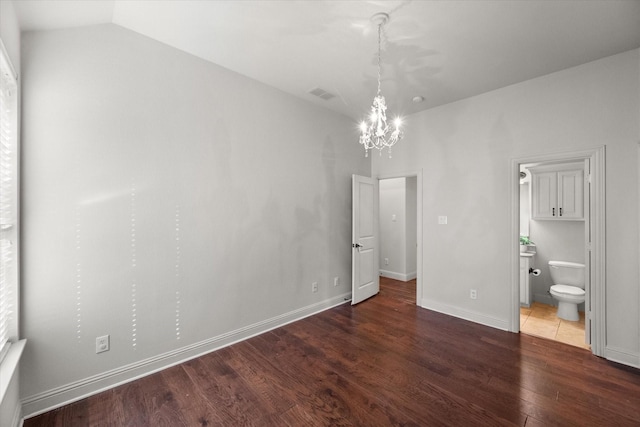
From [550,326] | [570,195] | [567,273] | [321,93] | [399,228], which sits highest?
[321,93]

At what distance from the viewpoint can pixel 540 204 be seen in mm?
3990

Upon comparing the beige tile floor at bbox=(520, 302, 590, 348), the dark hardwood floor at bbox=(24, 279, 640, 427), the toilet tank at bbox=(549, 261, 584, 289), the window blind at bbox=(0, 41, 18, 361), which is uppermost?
the window blind at bbox=(0, 41, 18, 361)

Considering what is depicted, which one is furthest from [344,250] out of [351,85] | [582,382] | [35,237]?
[35,237]

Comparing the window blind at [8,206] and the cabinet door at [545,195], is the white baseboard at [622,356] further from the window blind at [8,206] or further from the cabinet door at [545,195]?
the window blind at [8,206]

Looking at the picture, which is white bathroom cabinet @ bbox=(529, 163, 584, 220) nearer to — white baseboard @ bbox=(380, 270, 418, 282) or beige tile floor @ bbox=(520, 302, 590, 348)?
beige tile floor @ bbox=(520, 302, 590, 348)

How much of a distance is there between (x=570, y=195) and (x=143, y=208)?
206 inches

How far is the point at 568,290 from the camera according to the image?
3.50 metres

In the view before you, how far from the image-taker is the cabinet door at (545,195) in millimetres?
3871

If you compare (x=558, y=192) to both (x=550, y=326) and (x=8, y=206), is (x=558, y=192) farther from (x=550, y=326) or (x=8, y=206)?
(x=8, y=206)

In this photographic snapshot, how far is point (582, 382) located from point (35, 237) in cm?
433

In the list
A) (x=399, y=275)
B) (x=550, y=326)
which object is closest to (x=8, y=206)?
(x=550, y=326)

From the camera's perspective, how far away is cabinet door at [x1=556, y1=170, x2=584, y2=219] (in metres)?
3.66

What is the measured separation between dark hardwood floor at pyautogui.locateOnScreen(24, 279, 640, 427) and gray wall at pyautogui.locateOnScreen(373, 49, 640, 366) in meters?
0.56

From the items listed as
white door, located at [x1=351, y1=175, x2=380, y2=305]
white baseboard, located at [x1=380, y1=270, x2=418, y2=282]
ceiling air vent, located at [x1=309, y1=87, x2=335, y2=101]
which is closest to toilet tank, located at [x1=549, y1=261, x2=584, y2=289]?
white baseboard, located at [x1=380, y1=270, x2=418, y2=282]
